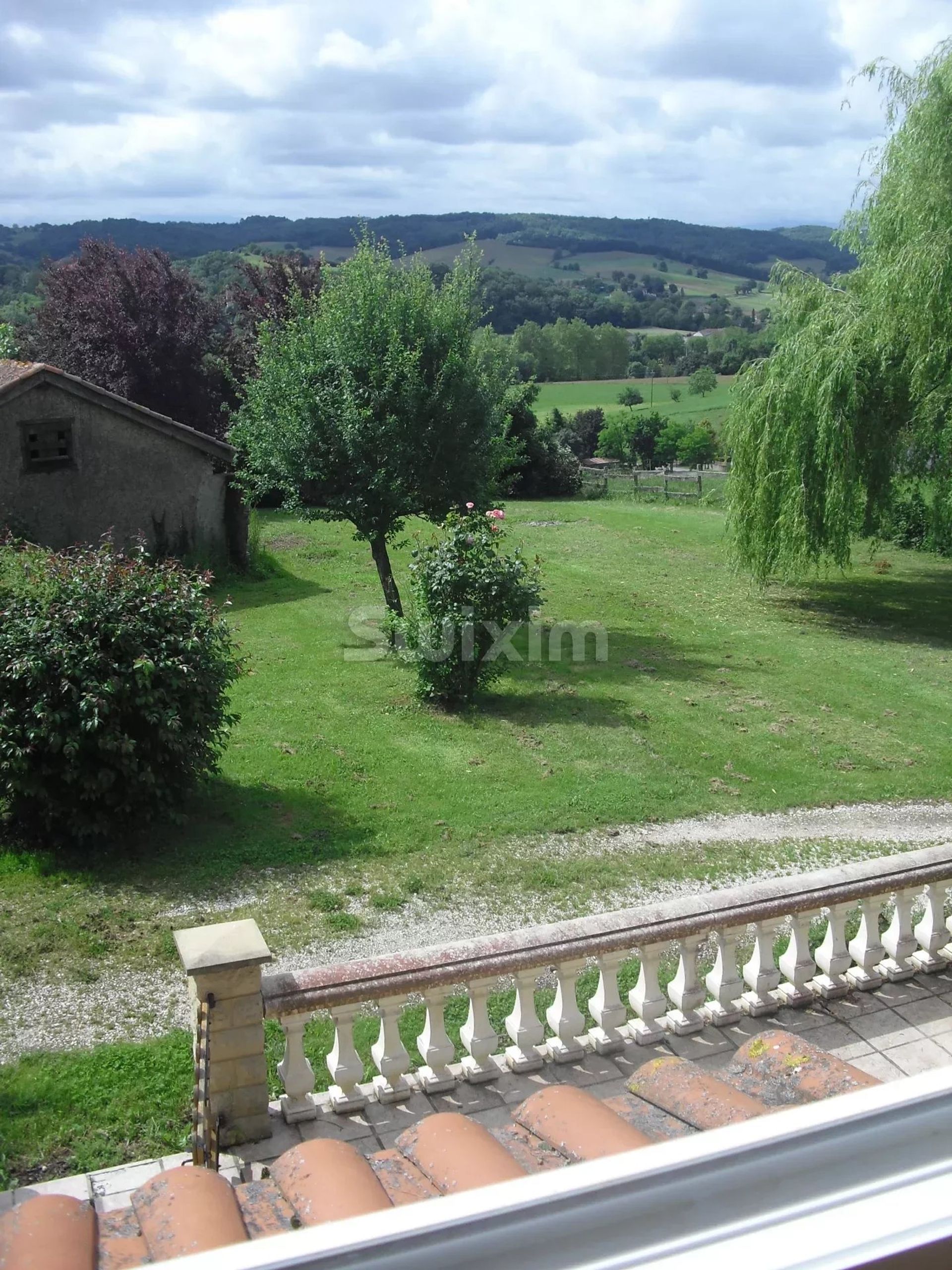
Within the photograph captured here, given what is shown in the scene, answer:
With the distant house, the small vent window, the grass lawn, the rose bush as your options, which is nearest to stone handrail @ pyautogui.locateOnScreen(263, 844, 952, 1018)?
the grass lawn

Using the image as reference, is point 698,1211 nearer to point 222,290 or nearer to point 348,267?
point 348,267

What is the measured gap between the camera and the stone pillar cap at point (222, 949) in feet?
14.9

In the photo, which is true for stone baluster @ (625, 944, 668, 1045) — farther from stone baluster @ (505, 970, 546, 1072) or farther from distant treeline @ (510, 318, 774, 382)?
distant treeline @ (510, 318, 774, 382)

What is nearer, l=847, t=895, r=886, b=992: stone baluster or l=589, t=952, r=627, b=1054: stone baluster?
l=589, t=952, r=627, b=1054: stone baluster

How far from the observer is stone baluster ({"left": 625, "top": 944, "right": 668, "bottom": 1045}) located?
548cm

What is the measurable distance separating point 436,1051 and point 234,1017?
3.26 feet

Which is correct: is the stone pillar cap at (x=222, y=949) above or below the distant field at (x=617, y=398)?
below

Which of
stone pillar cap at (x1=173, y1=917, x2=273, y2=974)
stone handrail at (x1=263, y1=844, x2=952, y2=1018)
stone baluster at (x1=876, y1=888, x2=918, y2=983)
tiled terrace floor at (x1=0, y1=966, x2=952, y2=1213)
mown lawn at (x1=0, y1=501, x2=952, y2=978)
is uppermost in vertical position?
stone pillar cap at (x1=173, y1=917, x2=273, y2=974)

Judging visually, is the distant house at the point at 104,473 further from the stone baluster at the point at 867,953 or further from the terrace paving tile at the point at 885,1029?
the terrace paving tile at the point at 885,1029

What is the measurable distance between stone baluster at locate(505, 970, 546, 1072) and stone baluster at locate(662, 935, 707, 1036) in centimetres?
75

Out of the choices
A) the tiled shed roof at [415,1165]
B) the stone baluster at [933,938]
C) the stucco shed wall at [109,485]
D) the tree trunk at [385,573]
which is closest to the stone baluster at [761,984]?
the stone baluster at [933,938]

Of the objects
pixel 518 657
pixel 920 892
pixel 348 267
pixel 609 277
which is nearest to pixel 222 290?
pixel 348 267

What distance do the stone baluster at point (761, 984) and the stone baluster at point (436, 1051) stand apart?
1.66 meters

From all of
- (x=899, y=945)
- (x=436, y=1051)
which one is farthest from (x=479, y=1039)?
(x=899, y=945)
